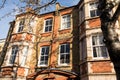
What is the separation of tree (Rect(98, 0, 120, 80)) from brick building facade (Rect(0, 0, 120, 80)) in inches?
268

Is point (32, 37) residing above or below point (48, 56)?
above

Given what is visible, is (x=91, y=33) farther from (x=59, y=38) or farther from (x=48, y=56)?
(x=48, y=56)

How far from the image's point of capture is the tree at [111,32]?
407 cm

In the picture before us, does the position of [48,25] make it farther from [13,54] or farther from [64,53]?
[13,54]

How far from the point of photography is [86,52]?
12203 mm

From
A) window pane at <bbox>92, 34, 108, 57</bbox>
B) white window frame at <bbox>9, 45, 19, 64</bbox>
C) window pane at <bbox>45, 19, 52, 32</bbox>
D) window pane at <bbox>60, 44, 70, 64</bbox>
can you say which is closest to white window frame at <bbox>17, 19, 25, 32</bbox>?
white window frame at <bbox>9, 45, 19, 64</bbox>

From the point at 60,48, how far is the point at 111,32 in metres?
10.6

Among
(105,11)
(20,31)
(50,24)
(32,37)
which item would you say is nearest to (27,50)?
(32,37)

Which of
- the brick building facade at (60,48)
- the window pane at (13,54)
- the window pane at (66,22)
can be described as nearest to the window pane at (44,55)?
the brick building facade at (60,48)

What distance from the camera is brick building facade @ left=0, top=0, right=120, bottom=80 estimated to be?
11797mm

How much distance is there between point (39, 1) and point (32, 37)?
7.53 m

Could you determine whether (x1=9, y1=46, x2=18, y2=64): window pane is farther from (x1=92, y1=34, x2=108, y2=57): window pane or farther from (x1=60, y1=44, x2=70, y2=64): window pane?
(x1=92, y1=34, x2=108, y2=57): window pane

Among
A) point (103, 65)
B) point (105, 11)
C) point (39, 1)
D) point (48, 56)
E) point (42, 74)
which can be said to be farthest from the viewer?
point (48, 56)

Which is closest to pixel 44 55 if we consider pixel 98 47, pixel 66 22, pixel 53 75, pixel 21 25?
pixel 53 75
